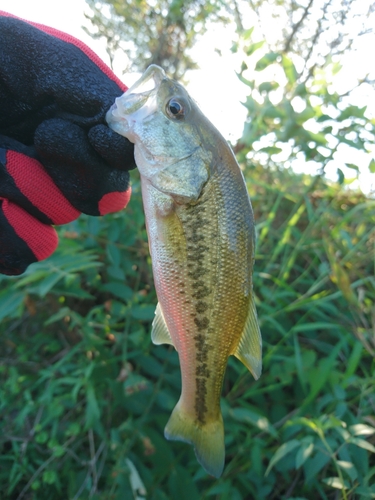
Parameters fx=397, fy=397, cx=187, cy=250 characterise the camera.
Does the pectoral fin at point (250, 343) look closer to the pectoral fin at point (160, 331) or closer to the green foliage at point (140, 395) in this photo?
the pectoral fin at point (160, 331)

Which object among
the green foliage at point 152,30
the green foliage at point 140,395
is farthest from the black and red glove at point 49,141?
the green foliage at point 152,30

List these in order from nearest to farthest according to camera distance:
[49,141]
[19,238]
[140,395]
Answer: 1. [49,141]
2. [19,238]
3. [140,395]

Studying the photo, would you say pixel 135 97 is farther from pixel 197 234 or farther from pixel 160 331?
pixel 160 331

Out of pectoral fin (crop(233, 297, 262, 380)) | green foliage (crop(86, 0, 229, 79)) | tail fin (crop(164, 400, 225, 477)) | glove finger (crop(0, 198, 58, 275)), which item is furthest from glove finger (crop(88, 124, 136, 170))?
green foliage (crop(86, 0, 229, 79))

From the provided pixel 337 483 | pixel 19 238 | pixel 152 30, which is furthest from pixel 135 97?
pixel 152 30

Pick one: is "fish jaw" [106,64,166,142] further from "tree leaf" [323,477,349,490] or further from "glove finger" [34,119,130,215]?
"tree leaf" [323,477,349,490]

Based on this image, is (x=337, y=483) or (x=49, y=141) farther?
(x=337, y=483)
